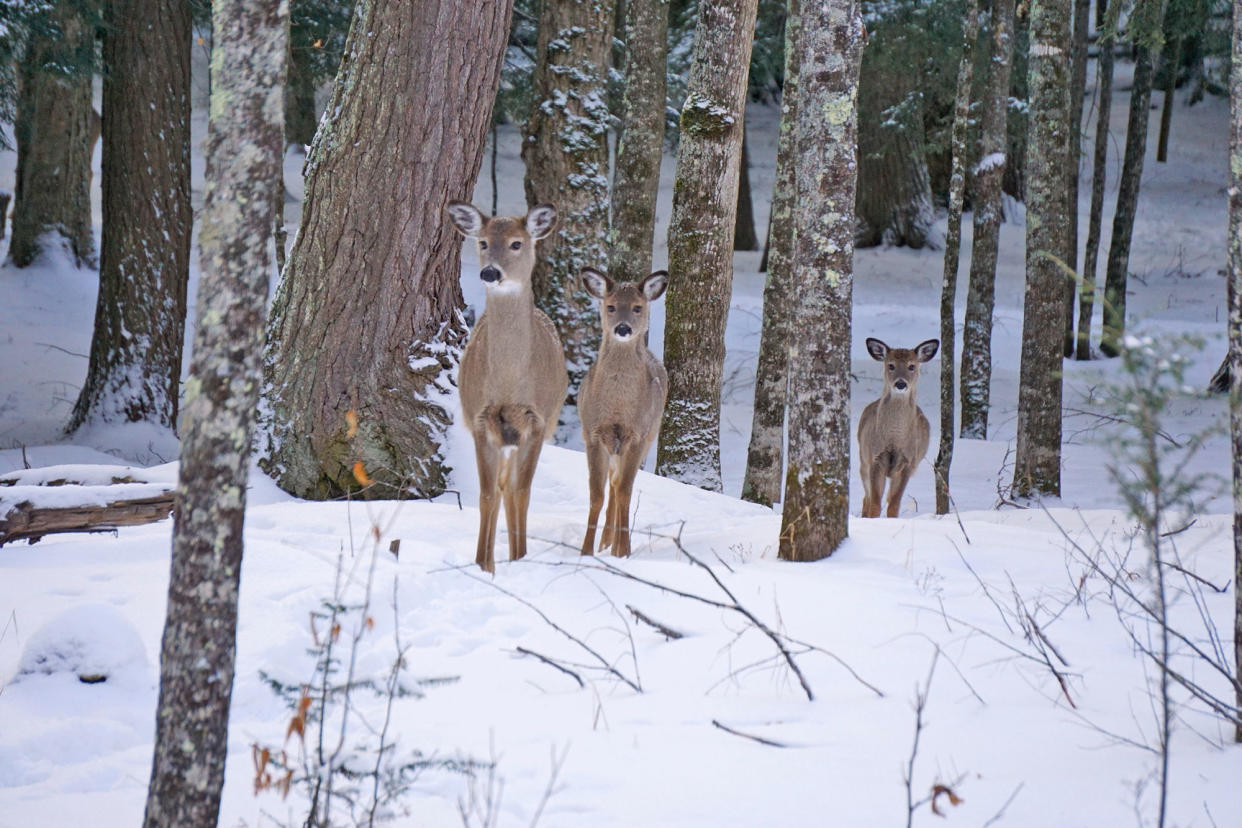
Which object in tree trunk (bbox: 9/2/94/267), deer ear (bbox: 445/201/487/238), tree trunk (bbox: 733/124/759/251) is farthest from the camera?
tree trunk (bbox: 733/124/759/251)

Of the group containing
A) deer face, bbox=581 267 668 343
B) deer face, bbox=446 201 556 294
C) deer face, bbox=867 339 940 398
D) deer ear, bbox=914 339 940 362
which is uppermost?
deer face, bbox=446 201 556 294

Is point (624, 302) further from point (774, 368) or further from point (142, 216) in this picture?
point (142, 216)

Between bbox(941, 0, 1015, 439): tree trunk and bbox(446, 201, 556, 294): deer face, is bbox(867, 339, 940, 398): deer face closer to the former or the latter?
bbox(941, 0, 1015, 439): tree trunk

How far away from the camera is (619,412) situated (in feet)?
24.8

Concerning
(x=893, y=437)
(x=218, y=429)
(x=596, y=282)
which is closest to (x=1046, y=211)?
(x=893, y=437)

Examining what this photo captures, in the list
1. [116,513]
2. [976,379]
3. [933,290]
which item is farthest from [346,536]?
[933,290]

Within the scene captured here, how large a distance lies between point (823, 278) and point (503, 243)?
1905 millimetres

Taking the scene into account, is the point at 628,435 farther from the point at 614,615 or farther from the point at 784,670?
the point at 784,670

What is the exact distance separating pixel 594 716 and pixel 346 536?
273cm

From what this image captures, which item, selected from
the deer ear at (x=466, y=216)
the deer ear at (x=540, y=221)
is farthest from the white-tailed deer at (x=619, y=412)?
the deer ear at (x=466, y=216)

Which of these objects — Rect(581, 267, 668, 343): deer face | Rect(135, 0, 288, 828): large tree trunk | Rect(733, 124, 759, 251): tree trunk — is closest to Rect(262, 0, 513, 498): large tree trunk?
Rect(581, 267, 668, 343): deer face

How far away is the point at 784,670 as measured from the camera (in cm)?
461

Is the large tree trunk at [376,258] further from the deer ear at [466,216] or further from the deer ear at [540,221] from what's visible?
the deer ear at [540,221]

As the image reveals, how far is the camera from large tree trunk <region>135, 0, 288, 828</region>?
113 inches
